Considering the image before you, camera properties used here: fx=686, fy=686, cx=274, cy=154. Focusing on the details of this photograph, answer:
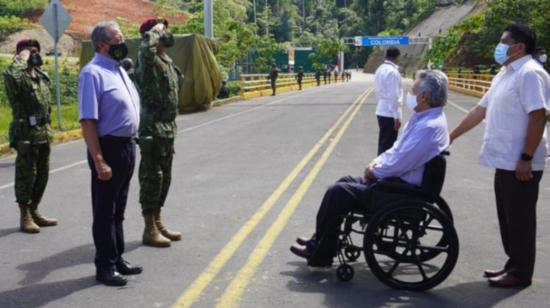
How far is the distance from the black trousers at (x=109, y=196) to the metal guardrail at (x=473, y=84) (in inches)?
1103

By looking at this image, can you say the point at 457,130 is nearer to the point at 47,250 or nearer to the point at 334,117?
the point at 47,250

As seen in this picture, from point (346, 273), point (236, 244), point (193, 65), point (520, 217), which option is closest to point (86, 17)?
point (193, 65)

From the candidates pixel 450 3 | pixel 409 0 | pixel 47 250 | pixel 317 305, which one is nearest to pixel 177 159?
pixel 47 250

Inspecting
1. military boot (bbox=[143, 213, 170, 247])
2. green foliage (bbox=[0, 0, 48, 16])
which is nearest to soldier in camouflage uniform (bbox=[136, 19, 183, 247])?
military boot (bbox=[143, 213, 170, 247])

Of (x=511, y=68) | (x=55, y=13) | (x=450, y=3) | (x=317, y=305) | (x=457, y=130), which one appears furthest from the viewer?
(x=450, y=3)

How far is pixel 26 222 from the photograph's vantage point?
6.73m

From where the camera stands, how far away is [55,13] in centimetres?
1645

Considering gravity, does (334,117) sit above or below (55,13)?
below

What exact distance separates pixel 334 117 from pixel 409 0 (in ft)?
420

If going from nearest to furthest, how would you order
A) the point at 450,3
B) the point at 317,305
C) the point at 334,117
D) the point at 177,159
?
the point at 317,305
the point at 177,159
the point at 334,117
the point at 450,3

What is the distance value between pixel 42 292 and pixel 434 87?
3.20m

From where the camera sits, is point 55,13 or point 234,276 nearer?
point 234,276

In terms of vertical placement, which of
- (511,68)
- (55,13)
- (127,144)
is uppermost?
(55,13)

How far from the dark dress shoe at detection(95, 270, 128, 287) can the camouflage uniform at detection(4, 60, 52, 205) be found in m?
2.12
